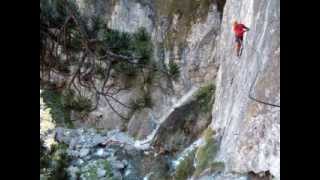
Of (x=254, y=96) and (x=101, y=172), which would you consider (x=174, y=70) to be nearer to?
(x=101, y=172)

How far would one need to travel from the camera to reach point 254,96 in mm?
2943

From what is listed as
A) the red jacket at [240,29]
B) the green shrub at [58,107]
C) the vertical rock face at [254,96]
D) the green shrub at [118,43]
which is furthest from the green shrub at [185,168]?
the green shrub at [58,107]

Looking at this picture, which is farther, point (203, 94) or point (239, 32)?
Result: point (203, 94)

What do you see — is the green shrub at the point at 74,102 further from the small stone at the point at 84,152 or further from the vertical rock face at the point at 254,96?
the vertical rock face at the point at 254,96

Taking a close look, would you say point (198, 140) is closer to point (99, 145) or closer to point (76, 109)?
point (99, 145)

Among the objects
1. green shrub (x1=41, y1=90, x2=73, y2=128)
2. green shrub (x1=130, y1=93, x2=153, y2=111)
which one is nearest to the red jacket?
green shrub (x1=130, y1=93, x2=153, y2=111)

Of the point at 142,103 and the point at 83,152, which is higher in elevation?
the point at 142,103

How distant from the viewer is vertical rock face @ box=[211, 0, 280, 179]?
2682 mm

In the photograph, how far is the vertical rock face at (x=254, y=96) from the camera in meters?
2.68

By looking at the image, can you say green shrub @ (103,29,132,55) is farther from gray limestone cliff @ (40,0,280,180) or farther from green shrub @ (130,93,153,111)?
green shrub @ (130,93,153,111)

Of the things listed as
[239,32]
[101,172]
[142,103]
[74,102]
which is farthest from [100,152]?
[239,32]

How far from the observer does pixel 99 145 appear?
5160 millimetres
